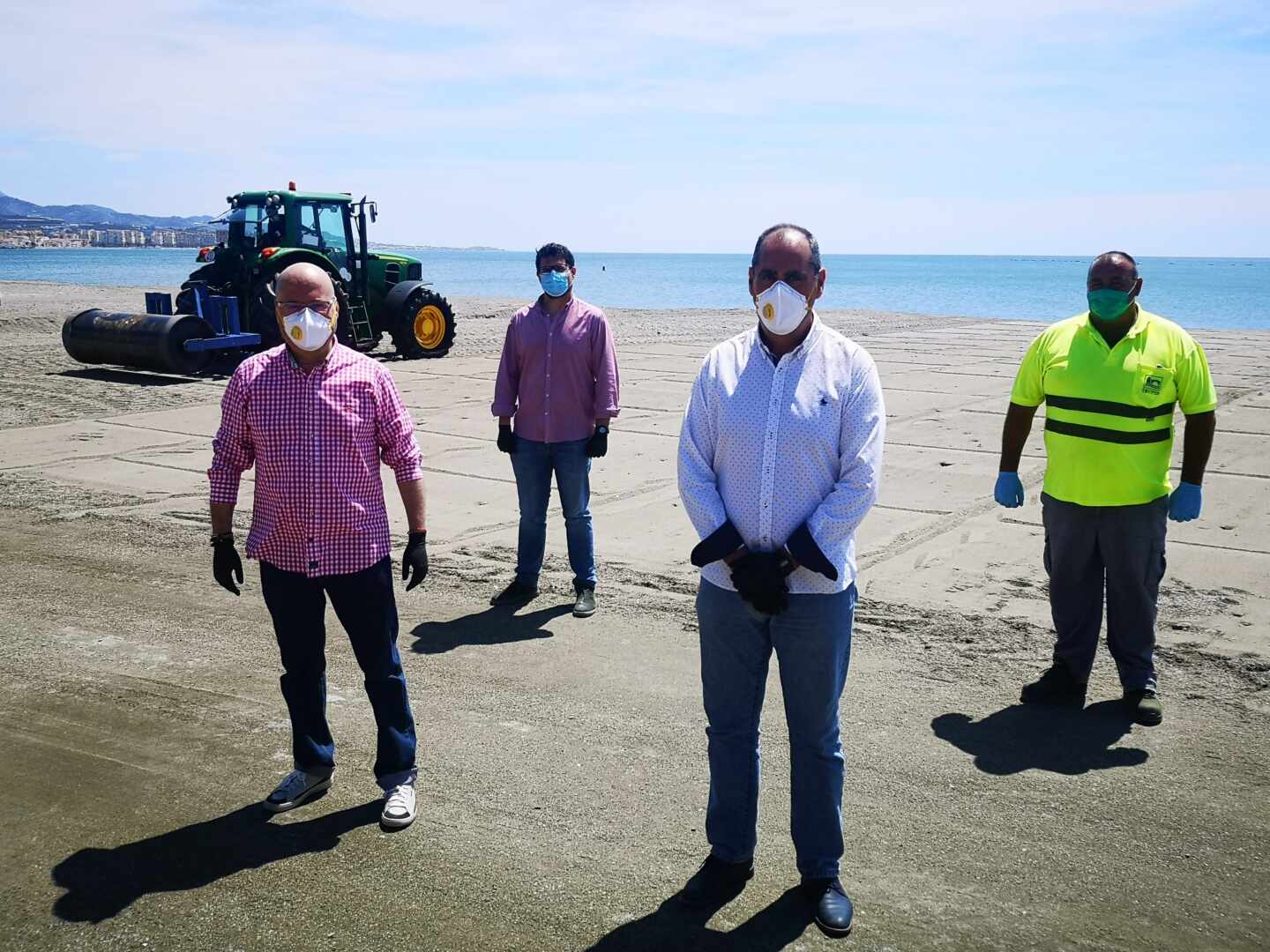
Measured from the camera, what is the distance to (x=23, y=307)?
32312mm

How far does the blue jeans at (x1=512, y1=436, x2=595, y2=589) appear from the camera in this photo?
6.37 m

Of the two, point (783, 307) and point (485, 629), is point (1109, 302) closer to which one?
point (783, 307)

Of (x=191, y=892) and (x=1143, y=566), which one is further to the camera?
(x=1143, y=566)

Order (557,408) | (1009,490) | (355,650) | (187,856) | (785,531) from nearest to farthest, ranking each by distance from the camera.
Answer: (785,531), (187,856), (355,650), (1009,490), (557,408)

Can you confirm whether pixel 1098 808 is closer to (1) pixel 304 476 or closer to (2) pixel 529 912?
(2) pixel 529 912

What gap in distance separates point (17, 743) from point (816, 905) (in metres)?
3.09

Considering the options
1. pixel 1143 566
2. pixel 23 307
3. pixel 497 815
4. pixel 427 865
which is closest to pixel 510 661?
pixel 497 815

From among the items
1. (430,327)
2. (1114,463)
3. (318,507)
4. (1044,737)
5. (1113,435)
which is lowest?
(1044,737)

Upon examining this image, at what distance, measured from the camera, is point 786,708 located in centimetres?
338

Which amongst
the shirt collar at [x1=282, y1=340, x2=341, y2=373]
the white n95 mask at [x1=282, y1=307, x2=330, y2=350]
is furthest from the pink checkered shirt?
the white n95 mask at [x1=282, y1=307, x2=330, y2=350]

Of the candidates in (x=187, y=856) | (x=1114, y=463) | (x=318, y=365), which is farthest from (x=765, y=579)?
(x=1114, y=463)

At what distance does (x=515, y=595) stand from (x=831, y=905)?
3422 millimetres

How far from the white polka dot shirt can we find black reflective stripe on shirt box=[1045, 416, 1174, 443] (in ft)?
6.10

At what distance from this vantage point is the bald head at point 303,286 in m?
3.81
